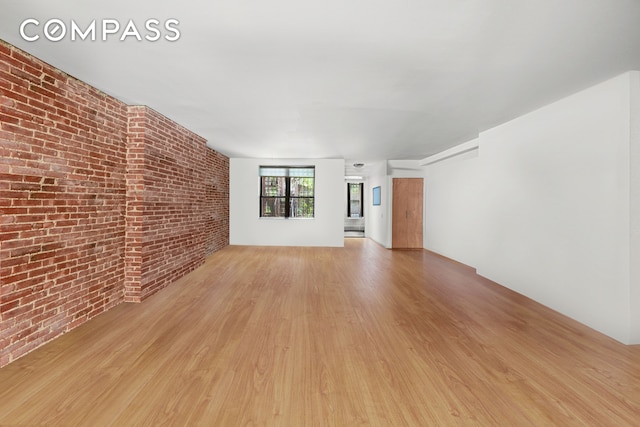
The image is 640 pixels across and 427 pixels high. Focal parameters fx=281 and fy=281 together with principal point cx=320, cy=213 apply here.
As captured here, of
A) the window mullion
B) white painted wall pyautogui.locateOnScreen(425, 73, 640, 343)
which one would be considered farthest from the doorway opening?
white painted wall pyautogui.locateOnScreen(425, 73, 640, 343)

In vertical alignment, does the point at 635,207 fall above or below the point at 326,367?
above

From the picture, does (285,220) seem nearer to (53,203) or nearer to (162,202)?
(162,202)

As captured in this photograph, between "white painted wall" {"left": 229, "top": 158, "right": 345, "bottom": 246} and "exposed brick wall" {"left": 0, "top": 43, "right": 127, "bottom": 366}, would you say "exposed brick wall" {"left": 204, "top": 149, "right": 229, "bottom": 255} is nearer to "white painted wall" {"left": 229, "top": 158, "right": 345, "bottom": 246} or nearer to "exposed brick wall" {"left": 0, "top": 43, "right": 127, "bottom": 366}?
"white painted wall" {"left": 229, "top": 158, "right": 345, "bottom": 246}

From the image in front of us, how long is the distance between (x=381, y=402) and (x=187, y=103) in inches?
148

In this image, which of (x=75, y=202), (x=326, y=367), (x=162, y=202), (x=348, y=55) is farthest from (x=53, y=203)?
(x=348, y=55)

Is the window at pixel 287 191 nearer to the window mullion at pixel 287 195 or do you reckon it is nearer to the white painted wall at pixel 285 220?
the window mullion at pixel 287 195

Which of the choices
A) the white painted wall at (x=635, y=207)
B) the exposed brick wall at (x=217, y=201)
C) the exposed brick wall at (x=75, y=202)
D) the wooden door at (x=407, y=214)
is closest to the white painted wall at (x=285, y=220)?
the exposed brick wall at (x=217, y=201)

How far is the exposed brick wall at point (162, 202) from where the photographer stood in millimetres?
3533

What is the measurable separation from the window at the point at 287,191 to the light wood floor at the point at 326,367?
457cm

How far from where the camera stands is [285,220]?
815 cm

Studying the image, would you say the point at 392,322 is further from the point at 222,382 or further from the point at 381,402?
the point at 222,382

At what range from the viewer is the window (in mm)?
8133

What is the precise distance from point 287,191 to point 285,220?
845 mm

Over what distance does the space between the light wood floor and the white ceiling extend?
2.48 m
